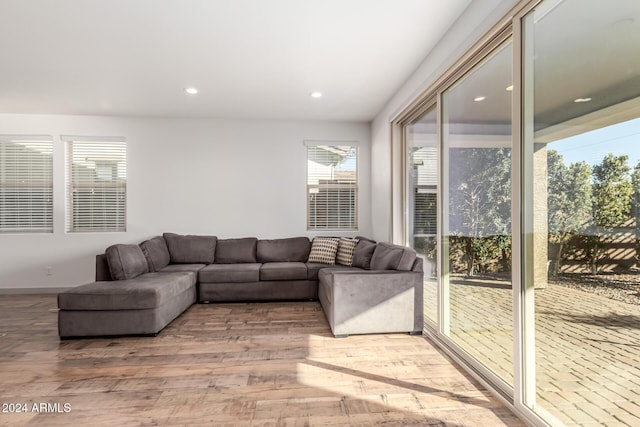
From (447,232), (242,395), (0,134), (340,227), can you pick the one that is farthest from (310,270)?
(0,134)

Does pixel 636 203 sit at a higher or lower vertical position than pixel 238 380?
higher

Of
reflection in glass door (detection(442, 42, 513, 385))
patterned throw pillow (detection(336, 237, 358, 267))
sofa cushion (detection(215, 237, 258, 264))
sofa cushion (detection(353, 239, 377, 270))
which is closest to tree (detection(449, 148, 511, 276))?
reflection in glass door (detection(442, 42, 513, 385))

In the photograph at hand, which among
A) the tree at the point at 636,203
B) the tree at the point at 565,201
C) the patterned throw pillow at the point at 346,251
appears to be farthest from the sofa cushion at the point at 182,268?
the tree at the point at 636,203

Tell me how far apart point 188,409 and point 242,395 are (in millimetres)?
321

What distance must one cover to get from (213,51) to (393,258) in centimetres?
265

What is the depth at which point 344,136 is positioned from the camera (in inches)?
207

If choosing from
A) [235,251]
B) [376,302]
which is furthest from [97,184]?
[376,302]

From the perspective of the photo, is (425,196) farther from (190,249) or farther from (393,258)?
(190,249)

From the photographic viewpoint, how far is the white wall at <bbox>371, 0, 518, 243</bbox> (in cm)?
218

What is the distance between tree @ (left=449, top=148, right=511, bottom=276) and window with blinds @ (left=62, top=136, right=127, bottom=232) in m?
4.75

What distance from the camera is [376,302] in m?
3.04

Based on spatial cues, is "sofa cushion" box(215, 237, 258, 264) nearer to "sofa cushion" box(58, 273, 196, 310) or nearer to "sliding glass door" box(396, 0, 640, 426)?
"sofa cushion" box(58, 273, 196, 310)

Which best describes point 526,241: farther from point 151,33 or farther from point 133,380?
point 151,33

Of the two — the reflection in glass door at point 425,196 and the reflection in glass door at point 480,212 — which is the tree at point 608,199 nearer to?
the reflection in glass door at point 480,212
